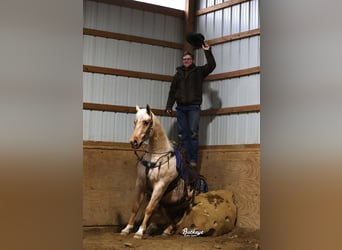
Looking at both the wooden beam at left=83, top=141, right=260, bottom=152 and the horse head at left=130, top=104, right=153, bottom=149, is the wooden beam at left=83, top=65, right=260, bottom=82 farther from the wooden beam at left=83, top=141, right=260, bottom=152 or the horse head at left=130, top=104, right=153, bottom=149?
the horse head at left=130, top=104, right=153, bottom=149

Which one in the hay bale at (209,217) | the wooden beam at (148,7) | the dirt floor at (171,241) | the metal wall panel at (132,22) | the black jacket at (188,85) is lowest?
the dirt floor at (171,241)

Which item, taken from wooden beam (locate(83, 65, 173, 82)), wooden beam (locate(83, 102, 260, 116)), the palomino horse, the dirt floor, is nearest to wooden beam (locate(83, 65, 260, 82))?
wooden beam (locate(83, 65, 173, 82))

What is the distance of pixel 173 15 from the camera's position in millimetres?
8508

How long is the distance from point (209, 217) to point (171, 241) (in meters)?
0.71

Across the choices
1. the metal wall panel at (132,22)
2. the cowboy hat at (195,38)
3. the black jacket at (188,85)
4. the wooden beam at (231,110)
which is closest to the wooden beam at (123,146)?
the wooden beam at (231,110)

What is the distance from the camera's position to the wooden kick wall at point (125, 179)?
7207 millimetres

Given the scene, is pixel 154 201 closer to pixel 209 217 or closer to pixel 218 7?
pixel 209 217

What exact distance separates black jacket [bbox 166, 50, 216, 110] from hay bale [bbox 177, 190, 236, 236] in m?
1.39

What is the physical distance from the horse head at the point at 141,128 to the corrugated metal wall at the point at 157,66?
1.26m

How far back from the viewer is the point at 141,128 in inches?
254

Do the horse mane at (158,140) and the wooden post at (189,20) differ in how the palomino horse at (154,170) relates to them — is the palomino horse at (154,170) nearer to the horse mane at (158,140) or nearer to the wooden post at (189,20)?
the horse mane at (158,140)

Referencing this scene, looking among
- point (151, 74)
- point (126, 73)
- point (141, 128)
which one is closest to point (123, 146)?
point (126, 73)

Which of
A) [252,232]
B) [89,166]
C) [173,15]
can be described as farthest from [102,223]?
[173,15]
